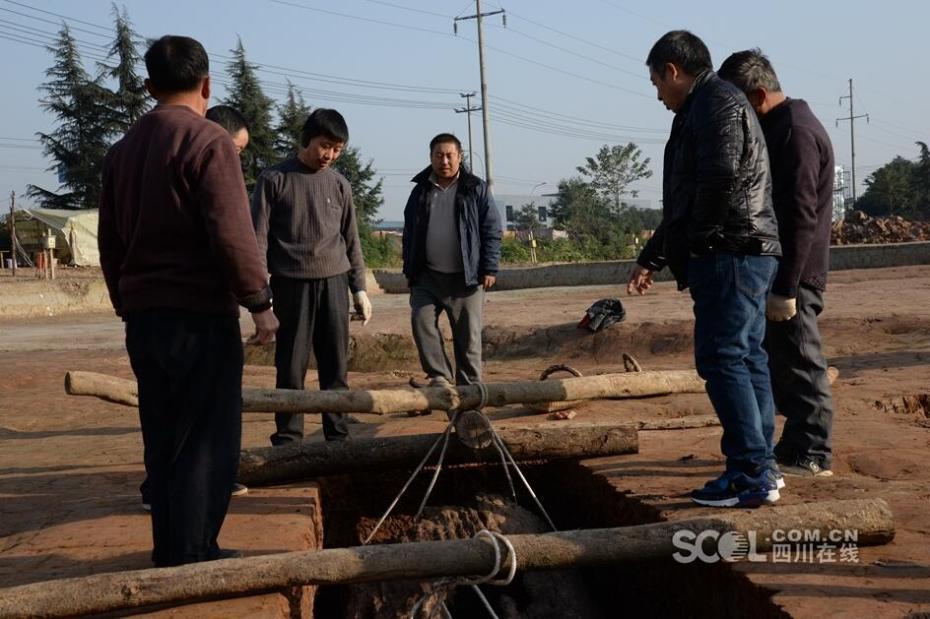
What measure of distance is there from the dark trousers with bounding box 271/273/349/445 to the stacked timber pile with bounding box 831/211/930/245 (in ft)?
109

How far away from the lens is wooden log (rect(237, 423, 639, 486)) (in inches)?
193

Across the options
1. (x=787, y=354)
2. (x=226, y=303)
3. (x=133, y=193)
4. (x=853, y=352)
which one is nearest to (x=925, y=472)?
(x=787, y=354)

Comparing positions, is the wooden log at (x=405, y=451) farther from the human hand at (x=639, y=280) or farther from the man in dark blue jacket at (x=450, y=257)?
the man in dark blue jacket at (x=450, y=257)

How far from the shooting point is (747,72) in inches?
174

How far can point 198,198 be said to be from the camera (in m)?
3.20

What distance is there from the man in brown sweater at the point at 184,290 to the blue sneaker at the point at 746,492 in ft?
6.08

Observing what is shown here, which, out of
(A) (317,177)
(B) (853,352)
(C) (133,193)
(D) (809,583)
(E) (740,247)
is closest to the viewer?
(D) (809,583)

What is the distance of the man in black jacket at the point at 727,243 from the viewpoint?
12.5 ft

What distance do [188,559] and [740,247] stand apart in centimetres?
232

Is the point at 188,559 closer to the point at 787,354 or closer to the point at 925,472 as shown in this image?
the point at 787,354

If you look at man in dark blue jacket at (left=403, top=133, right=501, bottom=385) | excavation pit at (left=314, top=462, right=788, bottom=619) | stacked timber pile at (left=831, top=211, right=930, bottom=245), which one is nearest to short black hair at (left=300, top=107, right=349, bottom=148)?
man in dark blue jacket at (left=403, top=133, right=501, bottom=385)

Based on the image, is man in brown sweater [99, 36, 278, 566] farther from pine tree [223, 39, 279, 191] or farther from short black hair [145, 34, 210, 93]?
pine tree [223, 39, 279, 191]

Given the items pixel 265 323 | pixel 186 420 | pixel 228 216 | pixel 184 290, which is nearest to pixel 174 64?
pixel 228 216

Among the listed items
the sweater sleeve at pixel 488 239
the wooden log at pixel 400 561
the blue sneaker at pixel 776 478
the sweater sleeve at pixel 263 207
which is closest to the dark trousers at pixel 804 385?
the blue sneaker at pixel 776 478
